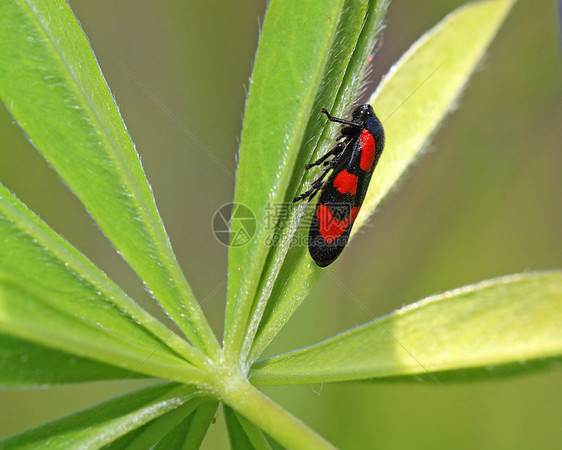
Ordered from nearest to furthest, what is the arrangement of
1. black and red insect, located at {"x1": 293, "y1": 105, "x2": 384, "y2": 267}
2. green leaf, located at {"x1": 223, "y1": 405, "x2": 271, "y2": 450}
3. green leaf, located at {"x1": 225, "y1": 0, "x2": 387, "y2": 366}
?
green leaf, located at {"x1": 223, "y1": 405, "x2": 271, "y2": 450} < green leaf, located at {"x1": 225, "y1": 0, "x2": 387, "y2": 366} < black and red insect, located at {"x1": 293, "y1": 105, "x2": 384, "y2": 267}

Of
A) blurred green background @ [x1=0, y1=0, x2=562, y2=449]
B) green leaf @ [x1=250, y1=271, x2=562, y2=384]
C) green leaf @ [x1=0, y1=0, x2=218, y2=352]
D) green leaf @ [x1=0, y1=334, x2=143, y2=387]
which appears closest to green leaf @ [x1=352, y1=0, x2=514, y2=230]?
green leaf @ [x1=250, y1=271, x2=562, y2=384]

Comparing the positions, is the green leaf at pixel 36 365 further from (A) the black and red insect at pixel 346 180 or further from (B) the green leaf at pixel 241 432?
(A) the black and red insect at pixel 346 180

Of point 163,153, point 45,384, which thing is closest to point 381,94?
point 45,384

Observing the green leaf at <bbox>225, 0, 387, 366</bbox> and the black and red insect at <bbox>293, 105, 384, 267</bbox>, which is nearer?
the green leaf at <bbox>225, 0, 387, 366</bbox>

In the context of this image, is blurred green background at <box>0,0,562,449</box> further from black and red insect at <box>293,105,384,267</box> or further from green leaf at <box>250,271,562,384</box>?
green leaf at <box>250,271,562,384</box>

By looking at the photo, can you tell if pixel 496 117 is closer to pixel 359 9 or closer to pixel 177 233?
pixel 177 233
